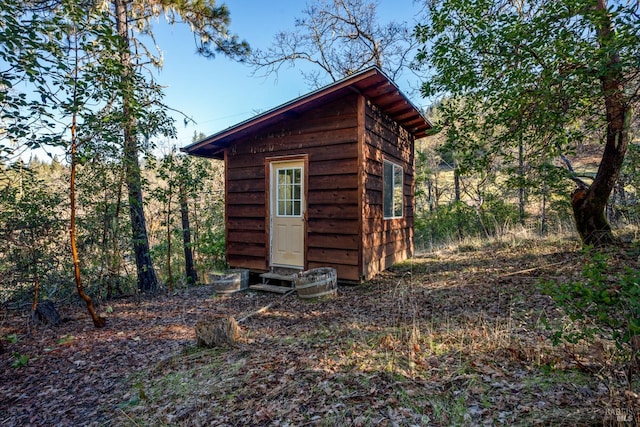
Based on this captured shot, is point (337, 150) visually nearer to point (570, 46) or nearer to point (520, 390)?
point (570, 46)

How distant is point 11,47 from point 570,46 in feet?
19.1

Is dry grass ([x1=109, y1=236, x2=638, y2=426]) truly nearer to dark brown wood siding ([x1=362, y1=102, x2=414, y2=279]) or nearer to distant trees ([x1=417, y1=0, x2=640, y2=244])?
dark brown wood siding ([x1=362, y1=102, x2=414, y2=279])

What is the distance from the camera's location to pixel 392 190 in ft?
23.2

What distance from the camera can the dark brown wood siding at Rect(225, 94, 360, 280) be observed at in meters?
5.55

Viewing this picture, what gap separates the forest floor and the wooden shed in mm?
1197

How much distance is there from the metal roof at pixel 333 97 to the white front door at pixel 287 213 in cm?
97

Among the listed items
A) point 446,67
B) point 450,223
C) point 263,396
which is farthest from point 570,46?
point 450,223

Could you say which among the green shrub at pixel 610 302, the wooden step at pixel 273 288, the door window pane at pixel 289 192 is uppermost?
the door window pane at pixel 289 192

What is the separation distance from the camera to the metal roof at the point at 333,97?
16.6 feet

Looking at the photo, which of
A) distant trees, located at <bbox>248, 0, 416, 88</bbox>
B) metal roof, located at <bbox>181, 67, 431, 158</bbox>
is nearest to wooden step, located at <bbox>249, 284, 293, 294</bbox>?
metal roof, located at <bbox>181, 67, 431, 158</bbox>

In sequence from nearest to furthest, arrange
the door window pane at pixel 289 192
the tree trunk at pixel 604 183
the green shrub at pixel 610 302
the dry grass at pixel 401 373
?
the green shrub at pixel 610 302 < the dry grass at pixel 401 373 < the tree trunk at pixel 604 183 < the door window pane at pixel 289 192

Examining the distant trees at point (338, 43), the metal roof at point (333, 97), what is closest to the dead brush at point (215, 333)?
the metal roof at point (333, 97)

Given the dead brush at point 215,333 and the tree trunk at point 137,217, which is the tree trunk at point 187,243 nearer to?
the tree trunk at point 137,217

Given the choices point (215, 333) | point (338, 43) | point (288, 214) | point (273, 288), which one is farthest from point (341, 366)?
point (338, 43)
